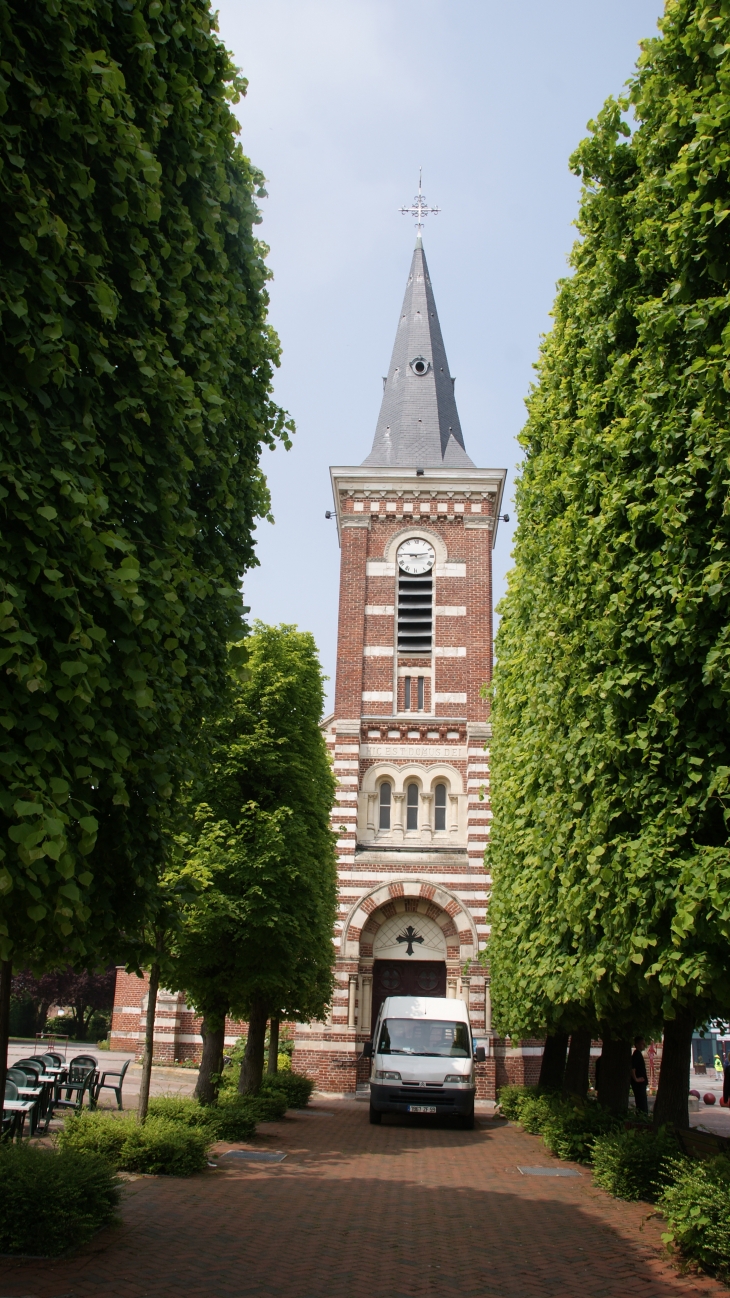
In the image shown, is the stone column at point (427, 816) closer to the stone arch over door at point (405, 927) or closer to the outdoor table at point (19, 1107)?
the stone arch over door at point (405, 927)

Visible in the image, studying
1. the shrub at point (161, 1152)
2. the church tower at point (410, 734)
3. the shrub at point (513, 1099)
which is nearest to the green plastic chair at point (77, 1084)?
the shrub at point (161, 1152)

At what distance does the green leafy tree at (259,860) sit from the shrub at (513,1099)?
196 inches

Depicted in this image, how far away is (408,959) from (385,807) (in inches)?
180

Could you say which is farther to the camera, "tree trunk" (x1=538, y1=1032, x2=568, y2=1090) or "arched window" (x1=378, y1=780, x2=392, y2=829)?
"arched window" (x1=378, y1=780, x2=392, y2=829)

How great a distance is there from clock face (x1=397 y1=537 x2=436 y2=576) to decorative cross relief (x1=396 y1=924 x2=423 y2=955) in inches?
450

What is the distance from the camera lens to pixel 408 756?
1239 inches

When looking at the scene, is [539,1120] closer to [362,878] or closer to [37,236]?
[362,878]

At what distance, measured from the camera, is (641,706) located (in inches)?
363

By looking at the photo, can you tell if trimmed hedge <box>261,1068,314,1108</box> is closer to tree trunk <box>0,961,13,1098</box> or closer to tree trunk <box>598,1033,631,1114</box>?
tree trunk <box>598,1033,631,1114</box>

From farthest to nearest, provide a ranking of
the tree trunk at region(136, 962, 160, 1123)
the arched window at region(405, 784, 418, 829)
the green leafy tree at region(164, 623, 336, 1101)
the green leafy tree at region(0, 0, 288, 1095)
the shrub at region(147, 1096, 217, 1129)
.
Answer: the arched window at region(405, 784, 418, 829) < the green leafy tree at region(164, 623, 336, 1101) < the shrub at region(147, 1096, 217, 1129) < the tree trunk at region(136, 962, 160, 1123) < the green leafy tree at region(0, 0, 288, 1095)

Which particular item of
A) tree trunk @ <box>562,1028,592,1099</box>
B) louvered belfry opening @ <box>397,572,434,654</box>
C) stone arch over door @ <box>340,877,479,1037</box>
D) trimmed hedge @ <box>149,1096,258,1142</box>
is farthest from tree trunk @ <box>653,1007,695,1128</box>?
louvered belfry opening @ <box>397,572,434,654</box>

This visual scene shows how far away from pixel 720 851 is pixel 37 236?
252 inches

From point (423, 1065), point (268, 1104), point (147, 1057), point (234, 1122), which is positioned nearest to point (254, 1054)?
point (268, 1104)

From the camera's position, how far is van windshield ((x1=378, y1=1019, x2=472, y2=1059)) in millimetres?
20391
